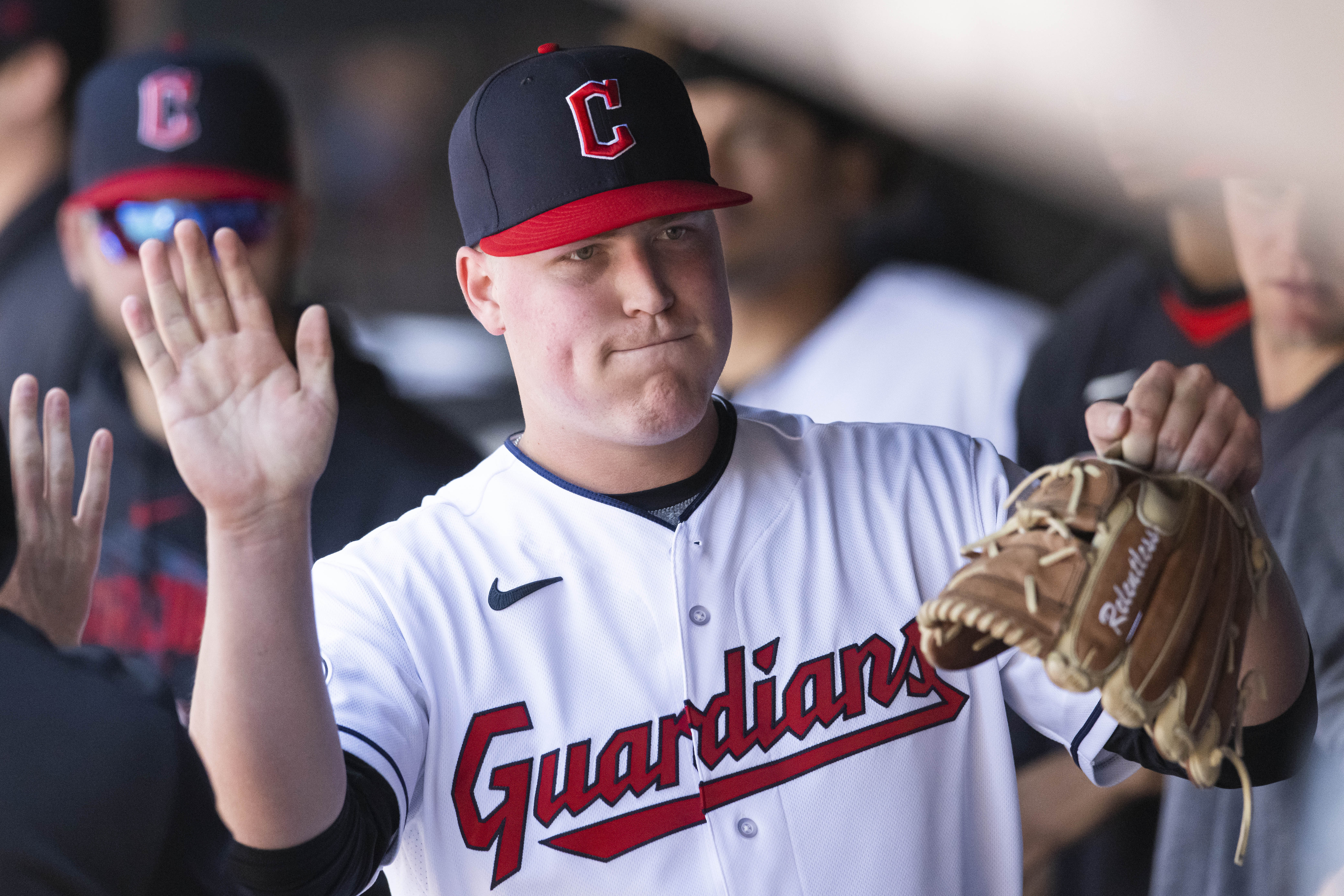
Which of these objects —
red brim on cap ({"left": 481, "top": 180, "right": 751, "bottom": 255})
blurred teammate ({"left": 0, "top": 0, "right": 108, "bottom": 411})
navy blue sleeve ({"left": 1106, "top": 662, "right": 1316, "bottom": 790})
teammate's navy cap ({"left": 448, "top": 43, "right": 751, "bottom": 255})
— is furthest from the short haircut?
blurred teammate ({"left": 0, "top": 0, "right": 108, "bottom": 411})

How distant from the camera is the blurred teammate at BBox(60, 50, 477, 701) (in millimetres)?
2486

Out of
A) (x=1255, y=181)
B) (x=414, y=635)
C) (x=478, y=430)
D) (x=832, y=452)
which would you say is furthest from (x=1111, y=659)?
(x=478, y=430)

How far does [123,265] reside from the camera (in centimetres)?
248

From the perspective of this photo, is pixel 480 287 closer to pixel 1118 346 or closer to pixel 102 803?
pixel 102 803

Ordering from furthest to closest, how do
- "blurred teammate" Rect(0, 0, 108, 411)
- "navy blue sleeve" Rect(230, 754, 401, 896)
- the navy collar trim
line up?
"blurred teammate" Rect(0, 0, 108, 411)
the navy collar trim
"navy blue sleeve" Rect(230, 754, 401, 896)

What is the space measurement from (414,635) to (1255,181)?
1.47m

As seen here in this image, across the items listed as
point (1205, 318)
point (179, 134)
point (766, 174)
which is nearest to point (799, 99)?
point (766, 174)

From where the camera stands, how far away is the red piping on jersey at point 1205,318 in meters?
→ 2.16

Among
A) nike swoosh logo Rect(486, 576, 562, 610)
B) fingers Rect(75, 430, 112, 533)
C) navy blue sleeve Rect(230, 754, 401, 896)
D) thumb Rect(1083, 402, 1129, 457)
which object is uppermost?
thumb Rect(1083, 402, 1129, 457)

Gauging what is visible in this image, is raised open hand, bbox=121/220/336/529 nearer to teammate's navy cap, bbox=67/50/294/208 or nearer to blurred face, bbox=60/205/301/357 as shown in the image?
blurred face, bbox=60/205/301/357

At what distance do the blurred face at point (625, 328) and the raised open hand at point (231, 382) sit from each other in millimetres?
249

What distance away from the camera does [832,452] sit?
150 cm

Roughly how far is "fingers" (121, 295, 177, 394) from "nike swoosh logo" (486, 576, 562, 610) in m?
0.41

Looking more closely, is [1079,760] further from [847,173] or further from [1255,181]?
[847,173]
